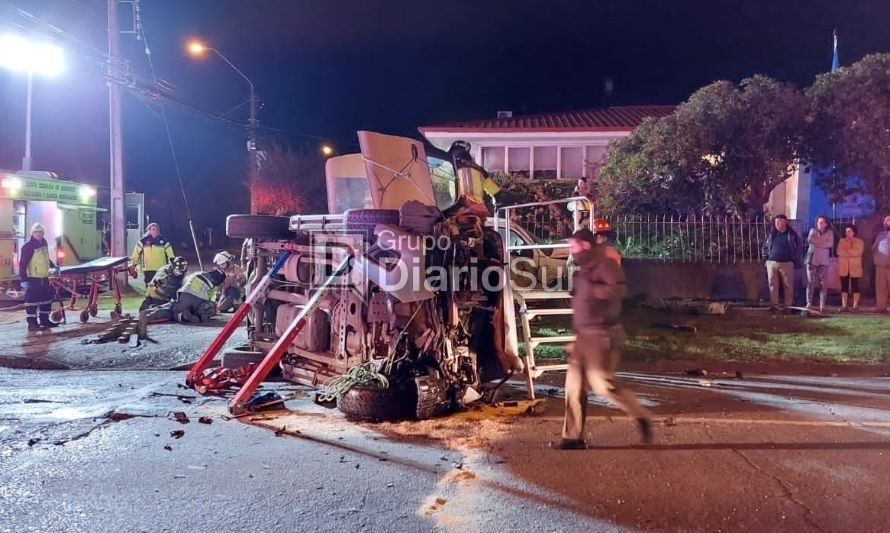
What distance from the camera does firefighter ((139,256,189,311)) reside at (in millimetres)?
12133

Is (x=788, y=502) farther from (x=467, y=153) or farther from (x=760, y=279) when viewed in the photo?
(x=760, y=279)

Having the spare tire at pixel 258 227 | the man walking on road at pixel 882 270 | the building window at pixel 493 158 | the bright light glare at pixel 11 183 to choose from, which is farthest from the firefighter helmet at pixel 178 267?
the man walking on road at pixel 882 270

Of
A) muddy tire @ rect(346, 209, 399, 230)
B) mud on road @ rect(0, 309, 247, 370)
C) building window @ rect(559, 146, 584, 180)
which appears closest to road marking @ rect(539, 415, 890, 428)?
muddy tire @ rect(346, 209, 399, 230)

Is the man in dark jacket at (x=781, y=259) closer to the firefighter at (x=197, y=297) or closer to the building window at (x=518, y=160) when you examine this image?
the building window at (x=518, y=160)

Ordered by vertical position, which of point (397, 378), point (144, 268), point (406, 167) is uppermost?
point (406, 167)

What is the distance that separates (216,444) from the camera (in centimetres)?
564

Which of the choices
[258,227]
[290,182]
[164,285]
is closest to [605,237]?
[258,227]

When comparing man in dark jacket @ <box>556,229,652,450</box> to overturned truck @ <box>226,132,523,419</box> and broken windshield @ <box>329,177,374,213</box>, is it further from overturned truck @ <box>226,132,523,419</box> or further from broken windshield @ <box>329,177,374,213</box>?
broken windshield @ <box>329,177,374,213</box>

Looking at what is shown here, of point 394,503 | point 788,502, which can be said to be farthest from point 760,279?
point 394,503

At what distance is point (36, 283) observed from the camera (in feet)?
37.4

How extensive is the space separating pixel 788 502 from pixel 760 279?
10.5m

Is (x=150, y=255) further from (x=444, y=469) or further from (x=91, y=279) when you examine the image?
(x=444, y=469)

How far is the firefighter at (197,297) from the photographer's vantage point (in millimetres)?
11648

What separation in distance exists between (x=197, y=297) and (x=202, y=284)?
0.24m
